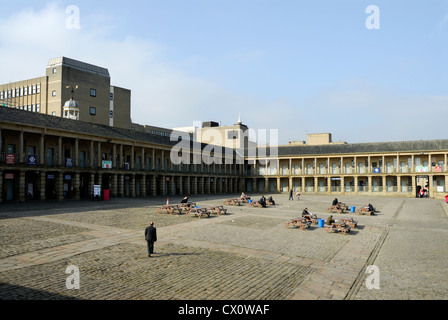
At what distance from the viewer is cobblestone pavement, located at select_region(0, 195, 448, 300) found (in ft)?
25.2

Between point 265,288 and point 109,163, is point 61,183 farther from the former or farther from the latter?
point 265,288

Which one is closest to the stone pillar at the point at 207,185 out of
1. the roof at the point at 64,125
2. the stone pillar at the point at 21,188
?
the roof at the point at 64,125

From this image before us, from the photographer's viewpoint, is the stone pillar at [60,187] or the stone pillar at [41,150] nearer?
the stone pillar at [41,150]

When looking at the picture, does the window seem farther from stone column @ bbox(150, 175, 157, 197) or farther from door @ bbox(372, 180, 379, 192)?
stone column @ bbox(150, 175, 157, 197)

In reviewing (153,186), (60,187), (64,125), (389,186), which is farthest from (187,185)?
(389,186)

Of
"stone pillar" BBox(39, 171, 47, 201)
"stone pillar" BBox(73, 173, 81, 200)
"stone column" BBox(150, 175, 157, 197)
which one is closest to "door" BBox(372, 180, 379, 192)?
"stone column" BBox(150, 175, 157, 197)

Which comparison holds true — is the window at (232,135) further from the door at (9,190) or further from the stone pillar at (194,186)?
the door at (9,190)

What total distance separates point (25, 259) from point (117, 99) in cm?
5914

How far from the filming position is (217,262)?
1039cm

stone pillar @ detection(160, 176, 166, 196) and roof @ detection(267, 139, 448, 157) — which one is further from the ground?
roof @ detection(267, 139, 448, 157)

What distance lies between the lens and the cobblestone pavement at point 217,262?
7691 mm

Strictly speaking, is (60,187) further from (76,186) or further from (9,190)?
(9,190)

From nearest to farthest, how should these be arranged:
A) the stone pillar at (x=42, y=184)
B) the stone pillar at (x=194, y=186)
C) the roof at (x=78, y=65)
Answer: the stone pillar at (x=42, y=184) < the stone pillar at (x=194, y=186) < the roof at (x=78, y=65)
